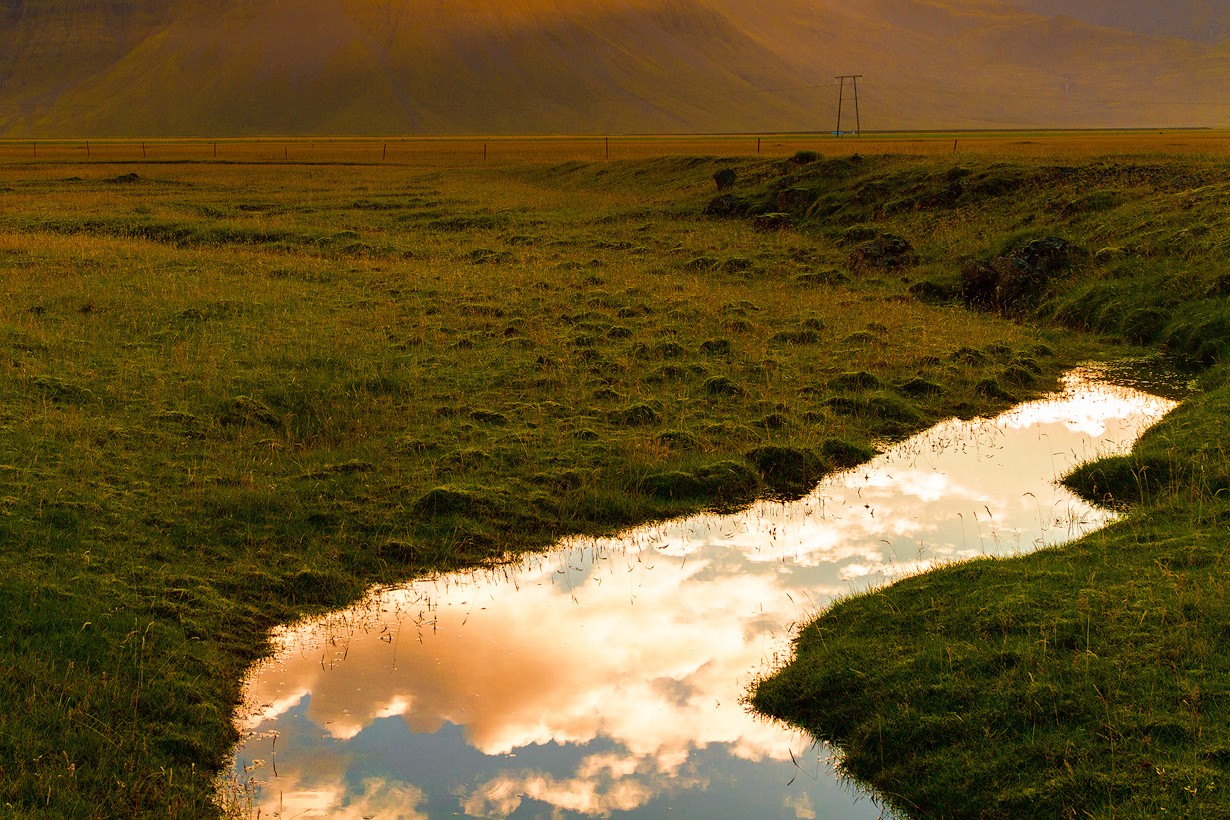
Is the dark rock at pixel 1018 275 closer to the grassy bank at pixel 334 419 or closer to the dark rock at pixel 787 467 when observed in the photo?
the grassy bank at pixel 334 419

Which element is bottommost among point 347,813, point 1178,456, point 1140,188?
point 347,813

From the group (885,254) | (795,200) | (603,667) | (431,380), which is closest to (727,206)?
(795,200)

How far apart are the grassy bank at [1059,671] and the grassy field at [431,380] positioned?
200mm

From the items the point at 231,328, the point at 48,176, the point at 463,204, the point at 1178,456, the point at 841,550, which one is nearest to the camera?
the point at 841,550

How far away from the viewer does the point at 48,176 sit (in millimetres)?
75438

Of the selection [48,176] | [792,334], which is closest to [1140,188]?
[792,334]

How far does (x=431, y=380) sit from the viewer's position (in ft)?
69.7

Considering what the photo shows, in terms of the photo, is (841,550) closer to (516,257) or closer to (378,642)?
(378,642)

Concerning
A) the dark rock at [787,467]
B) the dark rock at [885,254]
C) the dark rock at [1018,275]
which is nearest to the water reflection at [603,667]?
the dark rock at [787,467]

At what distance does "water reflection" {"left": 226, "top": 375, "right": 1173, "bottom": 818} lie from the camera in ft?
30.8

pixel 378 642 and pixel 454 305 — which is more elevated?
pixel 454 305

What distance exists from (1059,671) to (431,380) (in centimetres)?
1437

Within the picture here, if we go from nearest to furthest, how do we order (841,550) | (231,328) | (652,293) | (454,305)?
(841,550)
(231,328)
(454,305)
(652,293)

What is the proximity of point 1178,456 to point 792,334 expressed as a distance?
1127cm
